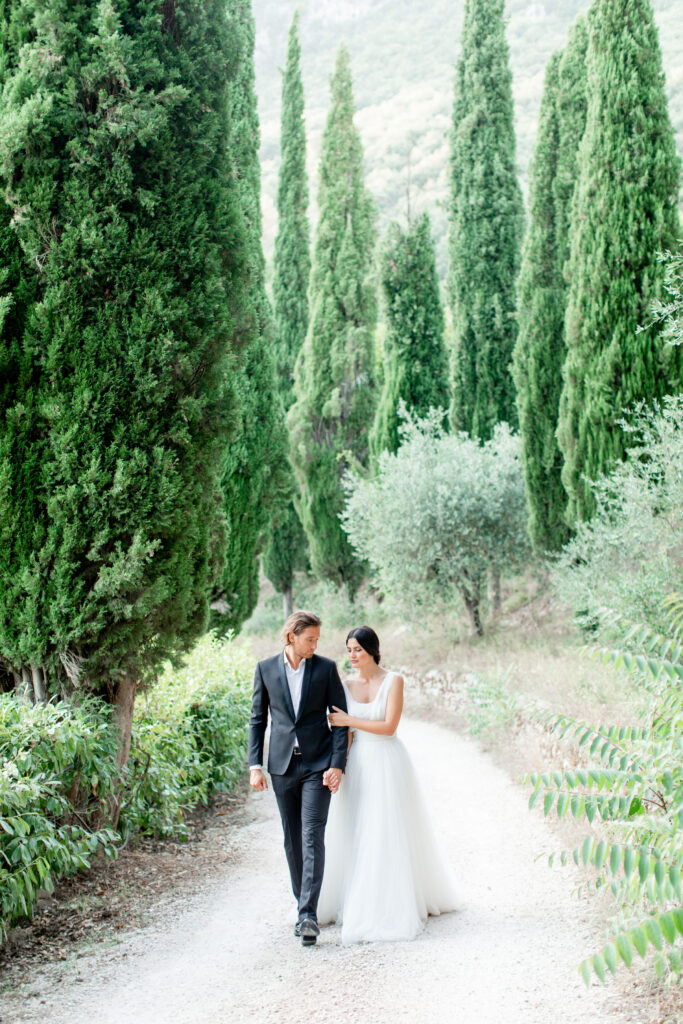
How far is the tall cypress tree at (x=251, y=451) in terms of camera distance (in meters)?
13.1

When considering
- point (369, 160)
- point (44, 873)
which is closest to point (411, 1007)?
point (44, 873)

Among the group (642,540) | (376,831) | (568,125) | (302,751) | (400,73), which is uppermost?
(400,73)

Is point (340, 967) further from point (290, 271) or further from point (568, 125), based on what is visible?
point (290, 271)

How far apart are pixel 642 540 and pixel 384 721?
5558mm

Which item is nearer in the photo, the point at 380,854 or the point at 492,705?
A: the point at 380,854

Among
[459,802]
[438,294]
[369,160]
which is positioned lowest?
[459,802]

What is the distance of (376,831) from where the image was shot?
4.91m

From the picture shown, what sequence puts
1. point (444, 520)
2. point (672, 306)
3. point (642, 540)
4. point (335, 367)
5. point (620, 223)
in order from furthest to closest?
point (335, 367)
point (444, 520)
point (620, 223)
point (642, 540)
point (672, 306)

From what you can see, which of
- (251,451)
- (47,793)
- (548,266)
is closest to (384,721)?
(47,793)

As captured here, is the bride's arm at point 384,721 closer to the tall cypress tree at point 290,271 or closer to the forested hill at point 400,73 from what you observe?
the tall cypress tree at point 290,271

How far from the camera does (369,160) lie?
61.8 meters

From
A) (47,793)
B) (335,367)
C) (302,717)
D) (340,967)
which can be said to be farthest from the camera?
(335,367)

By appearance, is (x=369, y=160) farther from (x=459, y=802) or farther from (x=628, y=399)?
(x=459, y=802)

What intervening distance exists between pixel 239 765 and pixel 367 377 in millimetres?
13375
